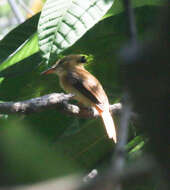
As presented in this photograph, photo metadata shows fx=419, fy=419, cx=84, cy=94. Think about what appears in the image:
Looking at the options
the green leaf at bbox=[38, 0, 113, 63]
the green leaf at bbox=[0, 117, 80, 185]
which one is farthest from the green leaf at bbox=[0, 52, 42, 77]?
the green leaf at bbox=[0, 117, 80, 185]

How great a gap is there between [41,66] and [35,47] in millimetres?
118

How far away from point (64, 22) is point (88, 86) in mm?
837

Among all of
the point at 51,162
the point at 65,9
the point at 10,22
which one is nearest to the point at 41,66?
the point at 65,9

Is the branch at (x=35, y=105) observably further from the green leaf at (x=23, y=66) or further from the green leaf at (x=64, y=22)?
the green leaf at (x=23, y=66)

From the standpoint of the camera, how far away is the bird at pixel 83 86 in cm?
249

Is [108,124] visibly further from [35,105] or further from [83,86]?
[35,105]

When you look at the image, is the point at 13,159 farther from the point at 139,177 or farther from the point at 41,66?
the point at 41,66

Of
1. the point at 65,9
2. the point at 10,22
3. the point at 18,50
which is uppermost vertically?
the point at 65,9

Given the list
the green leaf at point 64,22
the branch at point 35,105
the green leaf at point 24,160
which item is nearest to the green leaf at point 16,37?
the green leaf at point 64,22

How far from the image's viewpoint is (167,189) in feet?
1.38

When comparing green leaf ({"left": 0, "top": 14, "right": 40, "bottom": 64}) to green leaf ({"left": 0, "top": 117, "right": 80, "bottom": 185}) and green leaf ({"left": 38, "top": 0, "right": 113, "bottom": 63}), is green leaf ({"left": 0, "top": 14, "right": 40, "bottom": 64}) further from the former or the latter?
green leaf ({"left": 0, "top": 117, "right": 80, "bottom": 185})

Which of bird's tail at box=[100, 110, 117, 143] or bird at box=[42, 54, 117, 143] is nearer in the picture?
bird's tail at box=[100, 110, 117, 143]

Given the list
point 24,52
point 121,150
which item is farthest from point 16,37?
point 121,150

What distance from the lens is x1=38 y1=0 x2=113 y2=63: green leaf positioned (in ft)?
6.39
